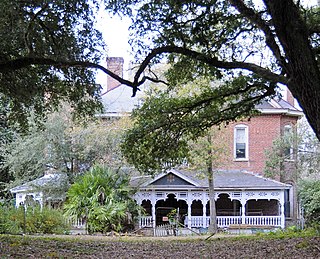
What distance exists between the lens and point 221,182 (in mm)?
26500

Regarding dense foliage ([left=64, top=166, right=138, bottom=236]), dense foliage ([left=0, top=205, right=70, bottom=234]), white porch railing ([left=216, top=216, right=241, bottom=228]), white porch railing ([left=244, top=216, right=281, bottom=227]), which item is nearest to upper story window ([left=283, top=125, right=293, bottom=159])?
white porch railing ([left=244, top=216, right=281, bottom=227])

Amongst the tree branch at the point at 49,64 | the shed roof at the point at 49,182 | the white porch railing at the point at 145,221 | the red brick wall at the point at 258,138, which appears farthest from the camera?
the red brick wall at the point at 258,138

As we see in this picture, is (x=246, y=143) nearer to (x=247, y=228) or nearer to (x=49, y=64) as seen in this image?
(x=247, y=228)

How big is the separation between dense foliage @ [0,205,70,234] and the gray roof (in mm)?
6026

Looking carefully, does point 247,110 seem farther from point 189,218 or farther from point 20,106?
point 189,218

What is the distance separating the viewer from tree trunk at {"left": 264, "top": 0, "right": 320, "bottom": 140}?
7480 mm

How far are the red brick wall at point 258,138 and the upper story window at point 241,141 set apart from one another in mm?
221

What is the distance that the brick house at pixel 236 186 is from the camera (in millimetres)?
25641

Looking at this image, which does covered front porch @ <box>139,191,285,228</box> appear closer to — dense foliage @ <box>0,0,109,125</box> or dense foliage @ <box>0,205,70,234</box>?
dense foliage @ <box>0,205,70,234</box>

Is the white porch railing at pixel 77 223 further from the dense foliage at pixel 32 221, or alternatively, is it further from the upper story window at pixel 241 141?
the upper story window at pixel 241 141

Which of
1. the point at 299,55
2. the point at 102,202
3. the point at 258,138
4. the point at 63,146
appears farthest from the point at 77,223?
the point at 299,55

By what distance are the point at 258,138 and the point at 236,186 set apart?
12.6 ft

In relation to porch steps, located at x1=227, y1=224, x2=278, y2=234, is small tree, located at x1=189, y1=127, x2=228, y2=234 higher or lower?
higher

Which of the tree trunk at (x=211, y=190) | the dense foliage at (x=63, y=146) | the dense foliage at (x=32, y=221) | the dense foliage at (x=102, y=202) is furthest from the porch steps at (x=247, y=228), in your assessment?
the dense foliage at (x=32, y=221)
